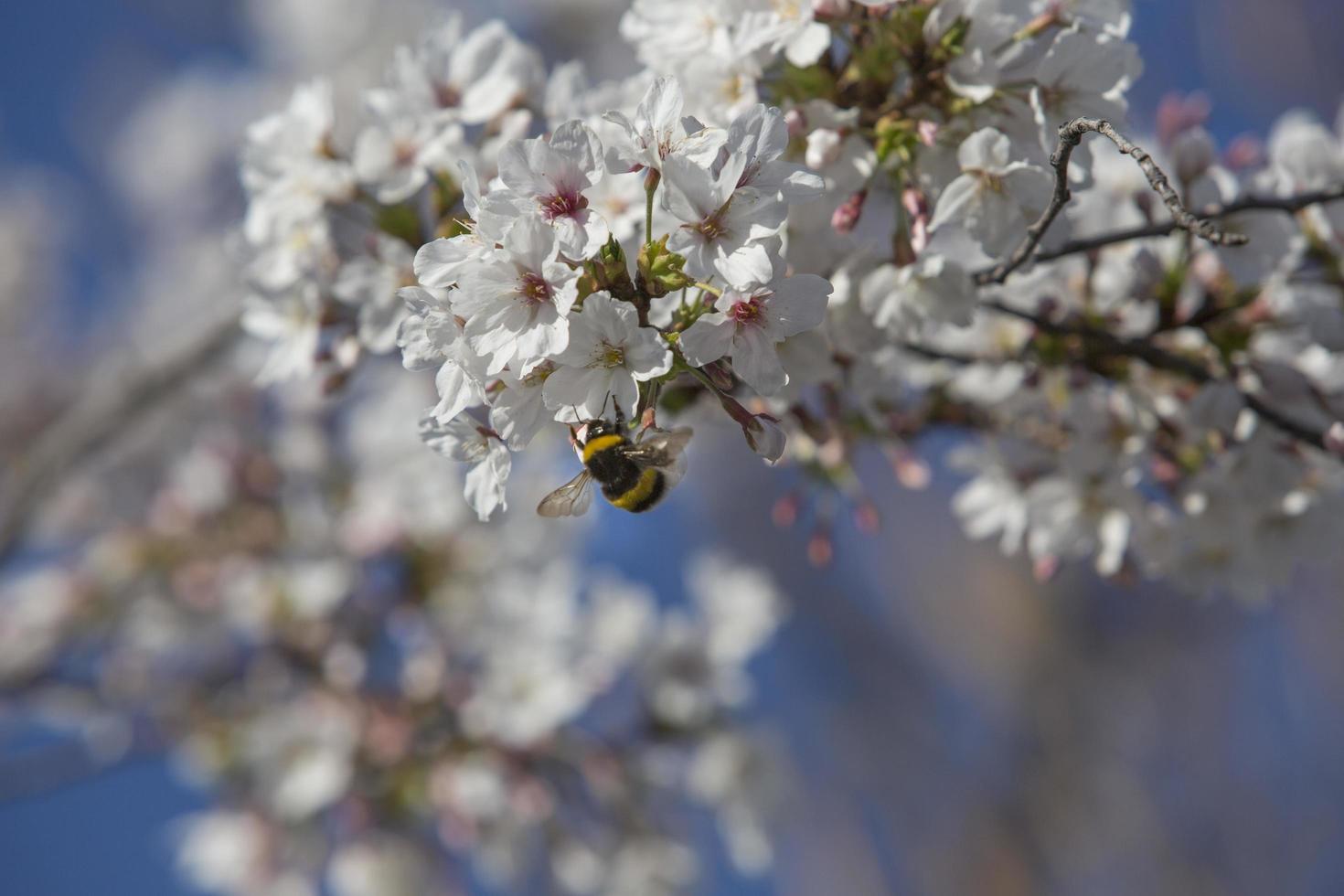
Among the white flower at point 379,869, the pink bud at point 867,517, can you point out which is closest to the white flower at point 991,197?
the pink bud at point 867,517

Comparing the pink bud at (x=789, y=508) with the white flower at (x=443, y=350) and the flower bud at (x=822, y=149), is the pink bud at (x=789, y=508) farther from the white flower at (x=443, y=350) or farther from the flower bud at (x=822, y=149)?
the white flower at (x=443, y=350)

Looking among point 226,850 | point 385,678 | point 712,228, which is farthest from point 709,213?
point 226,850

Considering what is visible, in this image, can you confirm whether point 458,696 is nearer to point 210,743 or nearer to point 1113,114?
point 210,743

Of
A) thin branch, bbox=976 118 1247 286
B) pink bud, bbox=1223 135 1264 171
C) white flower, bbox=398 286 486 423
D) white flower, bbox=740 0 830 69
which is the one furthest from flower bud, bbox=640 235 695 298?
pink bud, bbox=1223 135 1264 171

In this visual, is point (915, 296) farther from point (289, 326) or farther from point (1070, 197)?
point (289, 326)

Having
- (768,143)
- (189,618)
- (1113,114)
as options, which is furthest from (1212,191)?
(189,618)

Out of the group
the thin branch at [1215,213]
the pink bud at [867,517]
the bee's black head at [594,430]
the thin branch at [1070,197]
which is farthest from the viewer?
the pink bud at [867,517]

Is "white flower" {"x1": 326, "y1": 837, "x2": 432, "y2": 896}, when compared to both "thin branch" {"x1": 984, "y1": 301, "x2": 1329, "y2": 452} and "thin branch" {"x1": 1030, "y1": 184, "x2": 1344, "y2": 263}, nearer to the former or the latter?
"thin branch" {"x1": 984, "y1": 301, "x2": 1329, "y2": 452}
